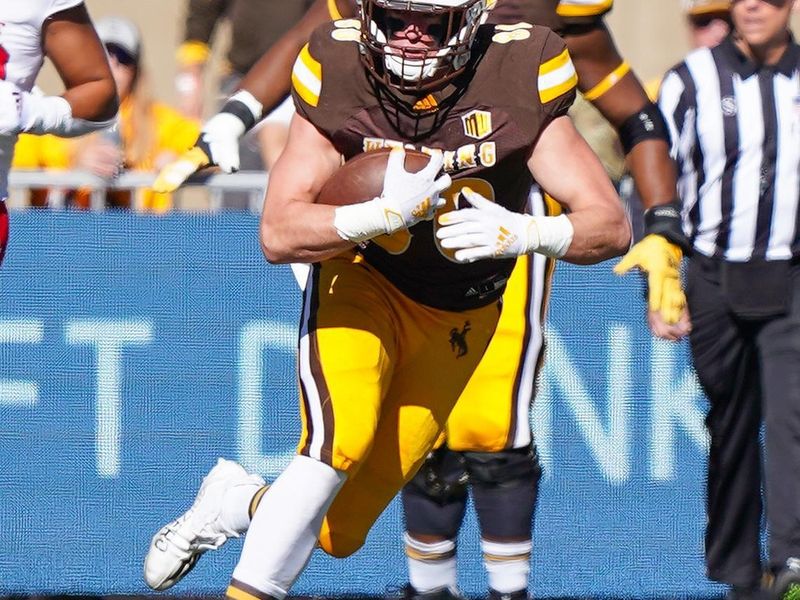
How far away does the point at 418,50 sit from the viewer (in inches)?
175

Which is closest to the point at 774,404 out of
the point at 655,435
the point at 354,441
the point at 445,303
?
the point at 655,435

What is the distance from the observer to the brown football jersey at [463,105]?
178 inches

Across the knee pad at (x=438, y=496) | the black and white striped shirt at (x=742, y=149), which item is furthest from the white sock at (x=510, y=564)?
the black and white striped shirt at (x=742, y=149)

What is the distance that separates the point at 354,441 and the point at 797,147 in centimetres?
206

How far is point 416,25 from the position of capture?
4.49m

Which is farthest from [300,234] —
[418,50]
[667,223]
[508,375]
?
[667,223]

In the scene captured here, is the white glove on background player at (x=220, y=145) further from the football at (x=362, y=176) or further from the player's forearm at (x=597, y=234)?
the player's forearm at (x=597, y=234)

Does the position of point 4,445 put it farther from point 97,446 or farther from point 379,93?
point 379,93

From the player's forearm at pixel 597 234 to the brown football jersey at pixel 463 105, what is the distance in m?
0.24

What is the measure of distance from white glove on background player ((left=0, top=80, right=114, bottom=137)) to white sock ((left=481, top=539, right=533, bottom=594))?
1.73 m

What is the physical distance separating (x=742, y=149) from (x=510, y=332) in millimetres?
1051

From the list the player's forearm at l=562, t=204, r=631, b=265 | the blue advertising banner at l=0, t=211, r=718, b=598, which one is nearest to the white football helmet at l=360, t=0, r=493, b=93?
the player's forearm at l=562, t=204, r=631, b=265

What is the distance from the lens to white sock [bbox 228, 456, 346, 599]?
446 cm

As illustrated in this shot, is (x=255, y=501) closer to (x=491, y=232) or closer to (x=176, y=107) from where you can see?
(x=491, y=232)
